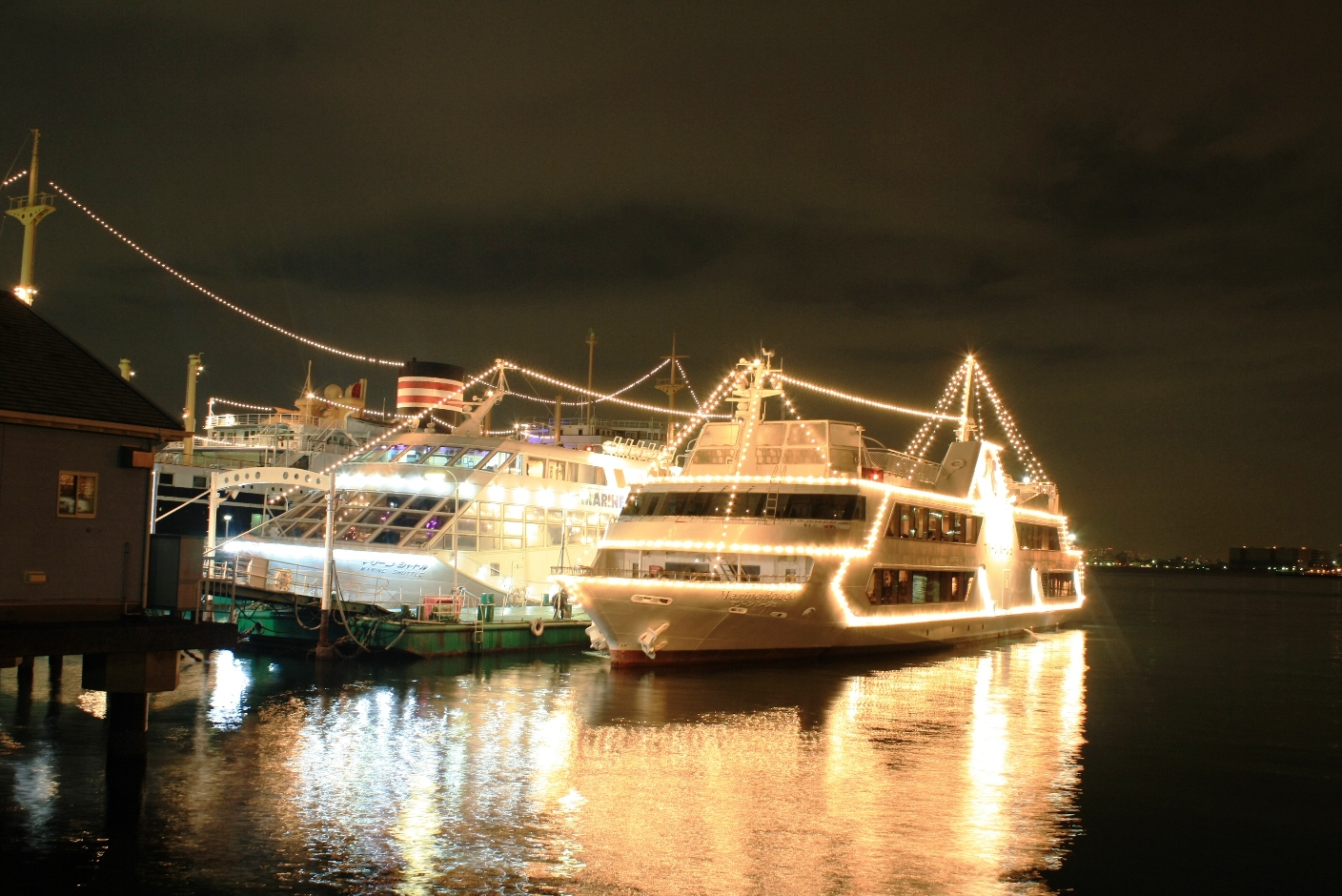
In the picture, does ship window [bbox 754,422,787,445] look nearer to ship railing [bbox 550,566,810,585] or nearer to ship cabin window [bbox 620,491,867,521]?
ship cabin window [bbox 620,491,867,521]

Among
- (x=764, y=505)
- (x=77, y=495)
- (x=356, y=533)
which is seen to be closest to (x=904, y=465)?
(x=764, y=505)

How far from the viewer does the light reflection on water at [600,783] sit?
12766mm

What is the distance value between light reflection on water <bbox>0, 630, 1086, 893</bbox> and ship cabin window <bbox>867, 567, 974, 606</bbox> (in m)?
5.55

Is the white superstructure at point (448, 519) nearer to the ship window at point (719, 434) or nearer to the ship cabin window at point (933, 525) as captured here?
the ship window at point (719, 434)

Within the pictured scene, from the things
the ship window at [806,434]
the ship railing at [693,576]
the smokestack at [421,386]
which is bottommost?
the ship railing at [693,576]

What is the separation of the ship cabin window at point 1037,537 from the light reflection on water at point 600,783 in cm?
1807

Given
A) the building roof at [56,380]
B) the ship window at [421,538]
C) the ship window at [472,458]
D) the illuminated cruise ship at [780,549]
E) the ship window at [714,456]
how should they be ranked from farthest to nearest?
the ship window at [472,458] → the ship window at [714,456] → the ship window at [421,538] → the illuminated cruise ship at [780,549] → the building roof at [56,380]

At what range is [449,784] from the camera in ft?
53.4

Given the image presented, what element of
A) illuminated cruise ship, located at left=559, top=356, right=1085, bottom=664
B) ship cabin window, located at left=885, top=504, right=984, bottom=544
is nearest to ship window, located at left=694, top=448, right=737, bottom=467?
illuminated cruise ship, located at left=559, top=356, right=1085, bottom=664

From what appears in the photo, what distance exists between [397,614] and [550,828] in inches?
654

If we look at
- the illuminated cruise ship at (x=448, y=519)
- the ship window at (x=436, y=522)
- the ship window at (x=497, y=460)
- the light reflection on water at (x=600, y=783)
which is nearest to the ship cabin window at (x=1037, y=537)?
the illuminated cruise ship at (x=448, y=519)

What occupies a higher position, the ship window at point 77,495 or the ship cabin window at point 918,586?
the ship window at point 77,495

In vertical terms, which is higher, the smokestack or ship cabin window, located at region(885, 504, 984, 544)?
the smokestack

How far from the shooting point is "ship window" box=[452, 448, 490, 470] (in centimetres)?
3597
